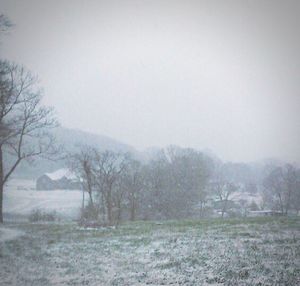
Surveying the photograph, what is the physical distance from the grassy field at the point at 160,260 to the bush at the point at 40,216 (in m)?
18.0

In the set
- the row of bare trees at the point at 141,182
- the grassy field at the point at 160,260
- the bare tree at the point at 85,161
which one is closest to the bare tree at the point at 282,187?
the row of bare trees at the point at 141,182

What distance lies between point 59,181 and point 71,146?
9791mm

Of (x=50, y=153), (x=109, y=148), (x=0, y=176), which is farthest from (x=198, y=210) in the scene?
(x=0, y=176)

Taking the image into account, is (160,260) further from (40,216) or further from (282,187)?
(282,187)

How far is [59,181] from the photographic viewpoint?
1617 inches

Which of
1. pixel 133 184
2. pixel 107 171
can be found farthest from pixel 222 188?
pixel 107 171

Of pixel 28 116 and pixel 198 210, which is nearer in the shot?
pixel 28 116

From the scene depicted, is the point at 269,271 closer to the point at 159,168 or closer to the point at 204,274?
the point at 204,274

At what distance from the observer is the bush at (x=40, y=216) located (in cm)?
3222

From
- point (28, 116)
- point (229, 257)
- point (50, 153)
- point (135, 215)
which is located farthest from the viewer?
point (135, 215)

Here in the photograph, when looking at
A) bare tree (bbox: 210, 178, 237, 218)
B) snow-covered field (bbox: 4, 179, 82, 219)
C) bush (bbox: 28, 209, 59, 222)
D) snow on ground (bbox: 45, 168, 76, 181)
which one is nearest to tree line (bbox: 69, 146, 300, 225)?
bare tree (bbox: 210, 178, 237, 218)

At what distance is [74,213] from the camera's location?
122 feet

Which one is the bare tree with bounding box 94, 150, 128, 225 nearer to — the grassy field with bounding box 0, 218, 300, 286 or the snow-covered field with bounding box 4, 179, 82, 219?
the snow-covered field with bounding box 4, 179, 82, 219

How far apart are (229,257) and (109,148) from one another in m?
28.1
